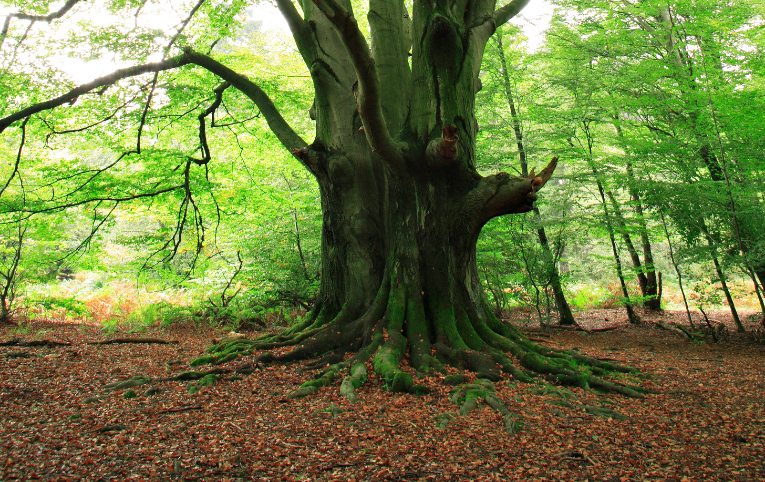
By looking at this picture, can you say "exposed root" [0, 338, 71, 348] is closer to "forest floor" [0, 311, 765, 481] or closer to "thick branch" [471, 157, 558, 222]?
"forest floor" [0, 311, 765, 481]

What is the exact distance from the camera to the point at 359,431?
3.05 meters

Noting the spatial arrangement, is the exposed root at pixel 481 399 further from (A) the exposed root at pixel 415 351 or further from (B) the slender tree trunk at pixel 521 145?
(B) the slender tree trunk at pixel 521 145

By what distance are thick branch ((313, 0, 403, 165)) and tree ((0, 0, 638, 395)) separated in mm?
18

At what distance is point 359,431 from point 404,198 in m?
2.84

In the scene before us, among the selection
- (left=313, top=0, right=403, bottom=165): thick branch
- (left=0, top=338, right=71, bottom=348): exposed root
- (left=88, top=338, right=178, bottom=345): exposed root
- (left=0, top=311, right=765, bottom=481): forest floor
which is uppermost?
(left=313, top=0, right=403, bottom=165): thick branch

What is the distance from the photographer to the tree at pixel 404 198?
14.9 feet

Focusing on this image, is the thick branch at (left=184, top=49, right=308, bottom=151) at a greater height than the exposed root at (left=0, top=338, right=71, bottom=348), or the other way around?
the thick branch at (left=184, top=49, right=308, bottom=151)

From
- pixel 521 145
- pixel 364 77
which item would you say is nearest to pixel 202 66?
pixel 364 77

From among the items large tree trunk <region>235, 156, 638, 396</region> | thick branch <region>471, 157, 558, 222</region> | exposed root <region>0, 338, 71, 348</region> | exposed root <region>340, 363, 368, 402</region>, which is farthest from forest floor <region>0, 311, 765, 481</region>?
thick branch <region>471, 157, 558, 222</region>

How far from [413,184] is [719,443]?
3.48 meters

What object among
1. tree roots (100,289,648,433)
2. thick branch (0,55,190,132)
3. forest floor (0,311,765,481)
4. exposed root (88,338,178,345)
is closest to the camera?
forest floor (0,311,765,481)

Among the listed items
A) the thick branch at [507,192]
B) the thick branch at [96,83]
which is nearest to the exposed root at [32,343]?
the thick branch at [96,83]

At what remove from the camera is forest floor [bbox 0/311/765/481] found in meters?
2.51

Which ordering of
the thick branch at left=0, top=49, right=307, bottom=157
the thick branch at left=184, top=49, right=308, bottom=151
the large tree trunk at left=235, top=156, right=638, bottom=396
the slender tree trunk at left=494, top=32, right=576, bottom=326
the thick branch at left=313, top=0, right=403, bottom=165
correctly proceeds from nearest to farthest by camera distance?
the thick branch at left=313, top=0, right=403, bottom=165 → the large tree trunk at left=235, top=156, right=638, bottom=396 → the thick branch at left=0, top=49, right=307, bottom=157 → the thick branch at left=184, top=49, right=308, bottom=151 → the slender tree trunk at left=494, top=32, right=576, bottom=326
